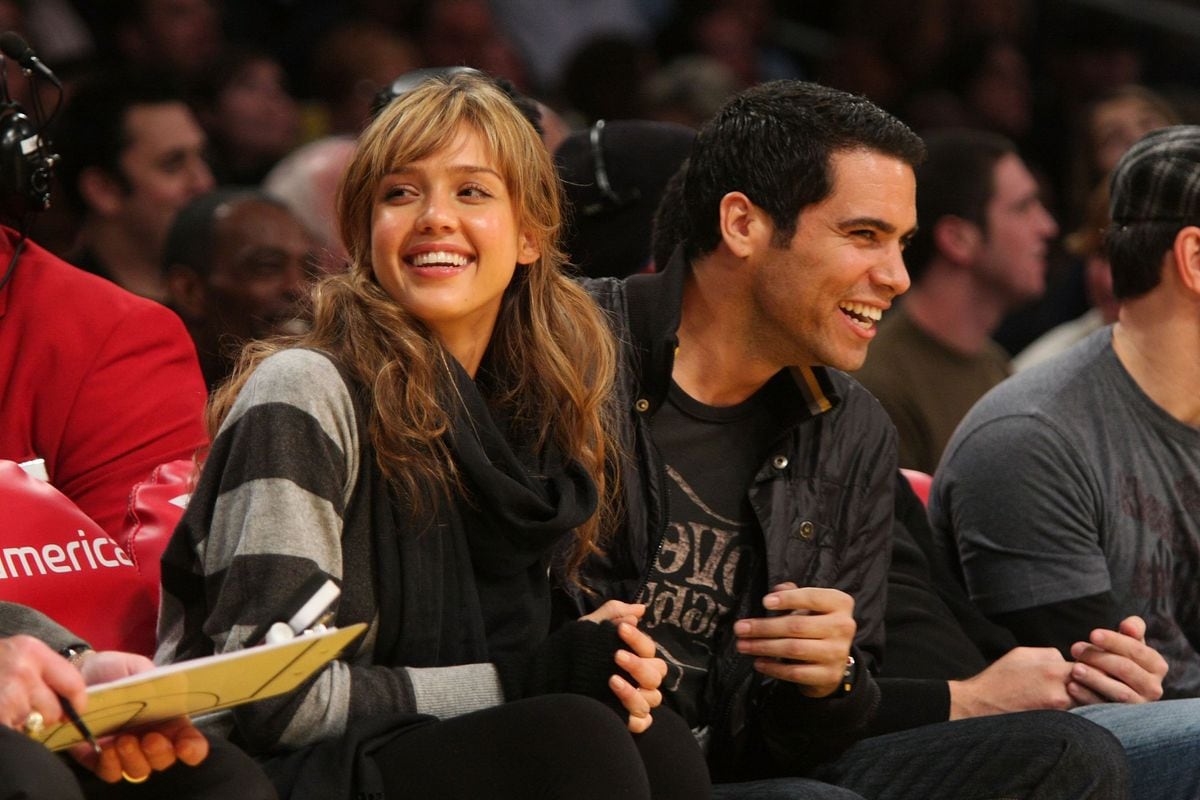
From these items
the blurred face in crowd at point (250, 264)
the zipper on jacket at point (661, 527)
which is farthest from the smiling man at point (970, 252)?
the zipper on jacket at point (661, 527)

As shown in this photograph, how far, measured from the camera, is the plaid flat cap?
3234 mm

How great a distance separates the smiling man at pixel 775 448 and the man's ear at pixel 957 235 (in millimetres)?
1845

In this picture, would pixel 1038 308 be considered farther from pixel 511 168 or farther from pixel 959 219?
pixel 511 168

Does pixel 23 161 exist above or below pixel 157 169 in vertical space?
above

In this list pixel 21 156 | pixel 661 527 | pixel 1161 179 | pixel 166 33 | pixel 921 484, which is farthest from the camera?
pixel 166 33

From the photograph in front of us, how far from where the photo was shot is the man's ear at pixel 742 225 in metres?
2.89

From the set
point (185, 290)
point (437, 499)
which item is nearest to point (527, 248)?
point (437, 499)

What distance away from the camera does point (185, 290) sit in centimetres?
440

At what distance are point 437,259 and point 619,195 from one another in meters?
1.20

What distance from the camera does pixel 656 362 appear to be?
2.80m

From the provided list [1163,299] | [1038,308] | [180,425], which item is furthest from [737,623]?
[1038,308]

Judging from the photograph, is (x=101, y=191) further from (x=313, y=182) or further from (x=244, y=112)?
(x=244, y=112)

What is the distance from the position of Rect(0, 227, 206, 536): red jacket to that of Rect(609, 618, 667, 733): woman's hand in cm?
78

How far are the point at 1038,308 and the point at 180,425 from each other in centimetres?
381
